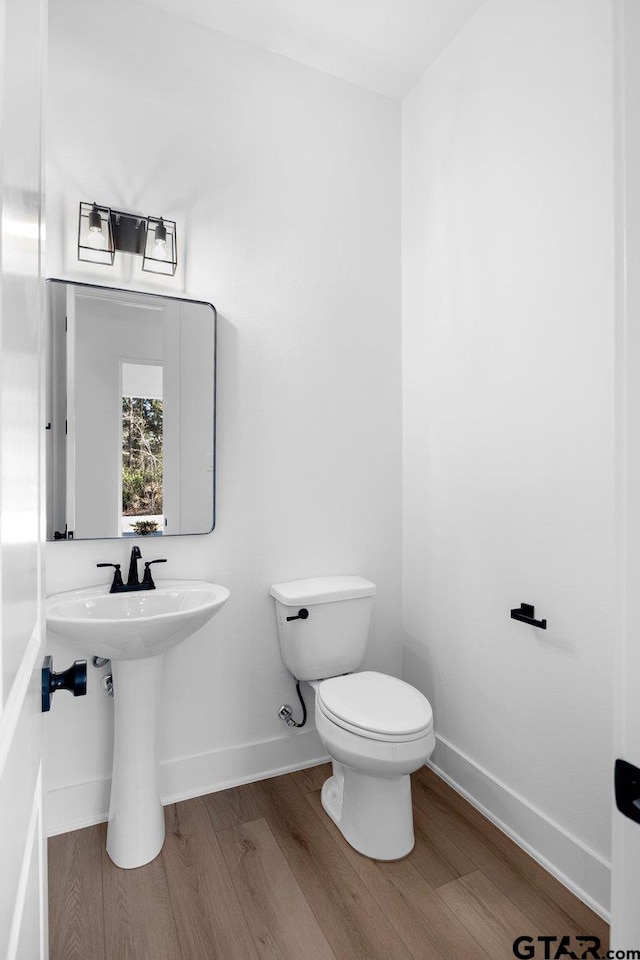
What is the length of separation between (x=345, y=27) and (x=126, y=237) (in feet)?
3.82

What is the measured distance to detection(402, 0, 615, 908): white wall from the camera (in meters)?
1.49

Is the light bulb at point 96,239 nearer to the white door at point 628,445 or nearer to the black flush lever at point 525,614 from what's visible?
the white door at point 628,445

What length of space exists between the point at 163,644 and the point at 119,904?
0.72 meters

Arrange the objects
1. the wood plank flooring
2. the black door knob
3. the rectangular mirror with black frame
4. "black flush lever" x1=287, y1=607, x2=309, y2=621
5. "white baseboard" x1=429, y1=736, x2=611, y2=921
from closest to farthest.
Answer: the black door knob → the wood plank flooring → "white baseboard" x1=429, y1=736, x2=611, y2=921 → the rectangular mirror with black frame → "black flush lever" x1=287, y1=607, x2=309, y2=621

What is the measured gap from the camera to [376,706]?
169cm

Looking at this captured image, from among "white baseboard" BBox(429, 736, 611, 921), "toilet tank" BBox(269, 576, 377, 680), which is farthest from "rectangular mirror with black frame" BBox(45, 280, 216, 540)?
"white baseboard" BBox(429, 736, 611, 921)

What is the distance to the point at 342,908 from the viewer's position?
1486 millimetres

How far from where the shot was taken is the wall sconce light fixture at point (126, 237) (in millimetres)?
1786

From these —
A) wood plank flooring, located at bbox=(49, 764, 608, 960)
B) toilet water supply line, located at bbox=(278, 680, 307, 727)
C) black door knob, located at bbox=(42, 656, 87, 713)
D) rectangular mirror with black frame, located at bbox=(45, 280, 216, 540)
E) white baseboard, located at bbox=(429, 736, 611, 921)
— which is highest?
rectangular mirror with black frame, located at bbox=(45, 280, 216, 540)

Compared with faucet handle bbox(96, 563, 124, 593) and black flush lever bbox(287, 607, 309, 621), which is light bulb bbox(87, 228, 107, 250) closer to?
faucet handle bbox(96, 563, 124, 593)

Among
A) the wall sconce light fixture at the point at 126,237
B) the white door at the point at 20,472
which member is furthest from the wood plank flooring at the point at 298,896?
the wall sconce light fixture at the point at 126,237

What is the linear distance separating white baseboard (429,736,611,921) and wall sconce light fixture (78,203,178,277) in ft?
7.04

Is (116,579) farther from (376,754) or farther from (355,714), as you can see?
(376,754)

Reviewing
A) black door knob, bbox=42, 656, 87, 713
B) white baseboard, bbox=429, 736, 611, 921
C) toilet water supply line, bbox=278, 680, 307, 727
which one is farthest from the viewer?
toilet water supply line, bbox=278, 680, 307, 727
